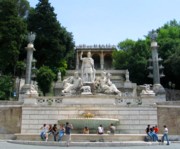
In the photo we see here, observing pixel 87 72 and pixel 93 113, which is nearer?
pixel 93 113

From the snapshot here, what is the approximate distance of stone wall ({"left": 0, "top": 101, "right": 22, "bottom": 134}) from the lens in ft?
72.5

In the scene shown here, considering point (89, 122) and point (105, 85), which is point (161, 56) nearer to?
point (105, 85)

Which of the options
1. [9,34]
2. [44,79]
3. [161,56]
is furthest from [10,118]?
[161,56]

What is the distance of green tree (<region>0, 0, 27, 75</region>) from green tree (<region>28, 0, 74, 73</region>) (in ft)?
16.5

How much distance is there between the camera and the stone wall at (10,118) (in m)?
22.1

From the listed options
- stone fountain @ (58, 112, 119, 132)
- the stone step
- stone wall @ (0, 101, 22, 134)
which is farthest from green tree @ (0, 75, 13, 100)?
stone fountain @ (58, 112, 119, 132)

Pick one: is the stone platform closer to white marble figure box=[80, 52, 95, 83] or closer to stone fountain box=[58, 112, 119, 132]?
stone fountain box=[58, 112, 119, 132]

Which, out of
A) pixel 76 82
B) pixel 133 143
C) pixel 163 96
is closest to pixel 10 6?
pixel 76 82

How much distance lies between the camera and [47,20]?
4412 cm

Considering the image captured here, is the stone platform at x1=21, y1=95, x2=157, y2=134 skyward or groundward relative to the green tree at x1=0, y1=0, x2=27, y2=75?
groundward

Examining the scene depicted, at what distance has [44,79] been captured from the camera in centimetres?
3684

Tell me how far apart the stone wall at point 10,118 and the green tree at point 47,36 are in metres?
20.3

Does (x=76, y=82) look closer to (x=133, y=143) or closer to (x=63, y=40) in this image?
(x=133, y=143)

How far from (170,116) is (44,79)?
18527 millimetres
